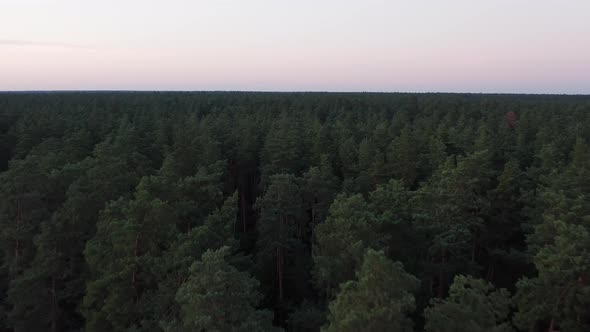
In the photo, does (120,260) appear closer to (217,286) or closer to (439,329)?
(217,286)

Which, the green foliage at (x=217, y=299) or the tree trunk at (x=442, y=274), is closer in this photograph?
the green foliage at (x=217, y=299)

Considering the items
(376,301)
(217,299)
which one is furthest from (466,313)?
(217,299)

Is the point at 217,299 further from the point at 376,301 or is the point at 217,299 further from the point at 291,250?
the point at 291,250

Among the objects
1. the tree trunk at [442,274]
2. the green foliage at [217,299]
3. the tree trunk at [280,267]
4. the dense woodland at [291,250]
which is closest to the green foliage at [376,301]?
the dense woodland at [291,250]

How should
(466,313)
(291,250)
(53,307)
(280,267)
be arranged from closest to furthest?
(466,313)
(53,307)
(280,267)
(291,250)

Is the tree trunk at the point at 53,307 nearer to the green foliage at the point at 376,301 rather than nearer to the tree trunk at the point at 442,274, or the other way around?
the green foliage at the point at 376,301

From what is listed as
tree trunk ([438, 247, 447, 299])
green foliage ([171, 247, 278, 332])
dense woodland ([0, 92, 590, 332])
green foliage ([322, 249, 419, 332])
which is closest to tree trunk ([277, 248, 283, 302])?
dense woodland ([0, 92, 590, 332])

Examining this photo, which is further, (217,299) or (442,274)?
(442,274)

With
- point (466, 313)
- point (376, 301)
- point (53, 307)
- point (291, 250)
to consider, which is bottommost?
point (53, 307)

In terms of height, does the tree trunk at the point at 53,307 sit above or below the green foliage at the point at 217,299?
below

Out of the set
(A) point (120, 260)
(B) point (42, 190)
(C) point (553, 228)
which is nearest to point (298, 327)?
(A) point (120, 260)

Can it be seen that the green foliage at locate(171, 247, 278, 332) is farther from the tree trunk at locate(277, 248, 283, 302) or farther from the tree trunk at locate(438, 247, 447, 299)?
the tree trunk at locate(277, 248, 283, 302)
